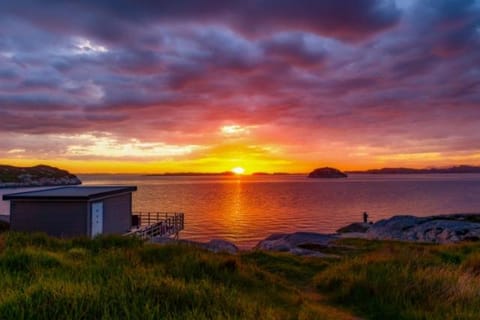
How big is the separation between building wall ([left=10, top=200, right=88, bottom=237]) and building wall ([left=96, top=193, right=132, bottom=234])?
2394 mm

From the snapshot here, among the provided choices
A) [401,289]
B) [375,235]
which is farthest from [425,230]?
[401,289]

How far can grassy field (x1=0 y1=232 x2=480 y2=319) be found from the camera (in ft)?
18.8

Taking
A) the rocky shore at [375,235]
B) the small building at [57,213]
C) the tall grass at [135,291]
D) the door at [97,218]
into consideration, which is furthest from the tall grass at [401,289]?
the door at [97,218]

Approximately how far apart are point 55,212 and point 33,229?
6.18 feet

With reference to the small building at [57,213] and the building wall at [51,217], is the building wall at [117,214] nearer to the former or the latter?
the small building at [57,213]

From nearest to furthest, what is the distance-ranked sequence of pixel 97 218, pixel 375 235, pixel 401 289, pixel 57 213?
pixel 401 289, pixel 57 213, pixel 97 218, pixel 375 235

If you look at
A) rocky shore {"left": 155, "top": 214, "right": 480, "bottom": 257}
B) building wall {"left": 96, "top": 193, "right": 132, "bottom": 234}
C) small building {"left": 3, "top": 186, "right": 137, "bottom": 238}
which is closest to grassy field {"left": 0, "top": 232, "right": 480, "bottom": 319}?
rocky shore {"left": 155, "top": 214, "right": 480, "bottom": 257}

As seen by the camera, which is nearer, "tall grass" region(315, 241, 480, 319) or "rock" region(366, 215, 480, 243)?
"tall grass" region(315, 241, 480, 319)

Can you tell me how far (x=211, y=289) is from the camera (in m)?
6.96

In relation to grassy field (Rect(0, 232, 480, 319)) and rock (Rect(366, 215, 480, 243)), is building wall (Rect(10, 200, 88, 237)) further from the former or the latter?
rock (Rect(366, 215, 480, 243))

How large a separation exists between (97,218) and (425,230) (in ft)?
88.6

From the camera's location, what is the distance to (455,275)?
944cm

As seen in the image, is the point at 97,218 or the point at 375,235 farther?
the point at 375,235

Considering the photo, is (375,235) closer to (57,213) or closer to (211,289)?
(57,213)
